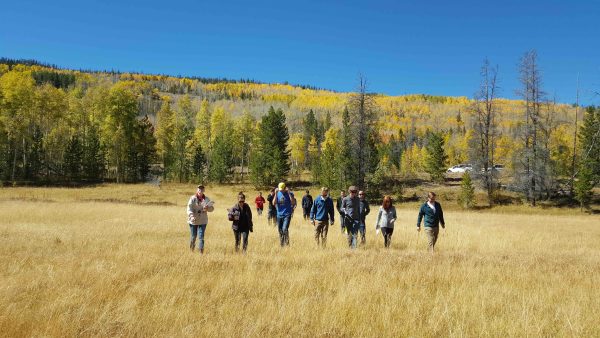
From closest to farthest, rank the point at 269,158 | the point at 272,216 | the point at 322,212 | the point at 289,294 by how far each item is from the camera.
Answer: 1. the point at 289,294
2. the point at 322,212
3. the point at 272,216
4. the point at 269,158

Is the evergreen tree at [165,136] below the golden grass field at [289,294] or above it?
above

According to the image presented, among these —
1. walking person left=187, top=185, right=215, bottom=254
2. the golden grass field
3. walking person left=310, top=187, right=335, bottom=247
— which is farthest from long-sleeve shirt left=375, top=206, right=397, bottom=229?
walking person left=187, top=185, right=215, bottom=254

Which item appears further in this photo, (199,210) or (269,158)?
(269,158)

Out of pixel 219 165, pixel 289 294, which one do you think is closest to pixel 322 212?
pixel 289 294

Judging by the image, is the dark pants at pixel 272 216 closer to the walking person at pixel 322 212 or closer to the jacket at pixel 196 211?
the walking person at pixel 322 212

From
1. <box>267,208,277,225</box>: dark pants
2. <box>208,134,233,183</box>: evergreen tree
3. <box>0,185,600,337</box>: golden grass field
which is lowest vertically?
<box>267,208,277,225</box>: dark pants

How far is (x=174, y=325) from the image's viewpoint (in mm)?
4836

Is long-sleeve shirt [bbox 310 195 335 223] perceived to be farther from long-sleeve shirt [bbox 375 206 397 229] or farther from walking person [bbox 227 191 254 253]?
walking person [bbox 227 191 254 253]

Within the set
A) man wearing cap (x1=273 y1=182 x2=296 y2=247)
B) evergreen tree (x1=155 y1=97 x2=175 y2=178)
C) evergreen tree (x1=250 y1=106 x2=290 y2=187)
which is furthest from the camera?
evergreen tree (x1=155 y1=97 x2=175 y2=178)

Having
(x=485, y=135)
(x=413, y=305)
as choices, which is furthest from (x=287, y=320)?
(x=485, y=135)

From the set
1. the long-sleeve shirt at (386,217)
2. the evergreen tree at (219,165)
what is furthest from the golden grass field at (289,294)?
the evergreen tree at (219,165)

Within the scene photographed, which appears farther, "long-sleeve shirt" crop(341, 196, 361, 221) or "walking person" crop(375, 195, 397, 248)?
"walking person" crop(375, 195, 397, 248)

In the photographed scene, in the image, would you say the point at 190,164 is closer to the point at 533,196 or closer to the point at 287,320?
the point at 533,196

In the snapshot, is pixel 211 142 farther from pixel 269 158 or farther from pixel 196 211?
pixel 196 211
